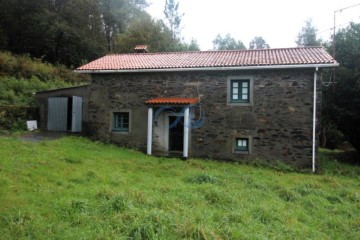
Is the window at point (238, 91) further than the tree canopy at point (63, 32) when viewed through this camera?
No

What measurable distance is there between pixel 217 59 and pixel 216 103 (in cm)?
230

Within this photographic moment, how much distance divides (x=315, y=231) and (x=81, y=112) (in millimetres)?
14052

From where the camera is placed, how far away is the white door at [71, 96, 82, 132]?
53.9 ft

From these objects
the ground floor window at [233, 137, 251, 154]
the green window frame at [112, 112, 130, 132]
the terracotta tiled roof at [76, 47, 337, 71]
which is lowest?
the ground floor window at [233, 137, 251, 154]

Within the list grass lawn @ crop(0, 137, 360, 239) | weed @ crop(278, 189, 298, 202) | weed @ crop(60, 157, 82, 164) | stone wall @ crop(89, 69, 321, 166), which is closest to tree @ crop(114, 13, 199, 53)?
stone wall @ crop(89, 69, 321, 166)

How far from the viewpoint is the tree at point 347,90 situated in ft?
50.0

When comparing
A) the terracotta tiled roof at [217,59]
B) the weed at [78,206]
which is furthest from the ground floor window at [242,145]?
the weed at [78,206]

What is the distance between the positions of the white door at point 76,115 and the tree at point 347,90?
13278 millimetres

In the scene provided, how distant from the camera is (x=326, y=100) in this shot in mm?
16500

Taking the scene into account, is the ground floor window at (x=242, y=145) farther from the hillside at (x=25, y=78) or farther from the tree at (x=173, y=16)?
the tree at (x=173, y=16)

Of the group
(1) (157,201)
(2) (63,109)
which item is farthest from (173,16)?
(1) (157,201)

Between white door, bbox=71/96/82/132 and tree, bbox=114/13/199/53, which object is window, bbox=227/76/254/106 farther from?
tree, bbox=114/13/199/53

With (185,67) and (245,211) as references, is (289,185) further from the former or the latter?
(185,67)

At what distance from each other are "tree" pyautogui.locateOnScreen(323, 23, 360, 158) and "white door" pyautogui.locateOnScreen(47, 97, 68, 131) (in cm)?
1422
